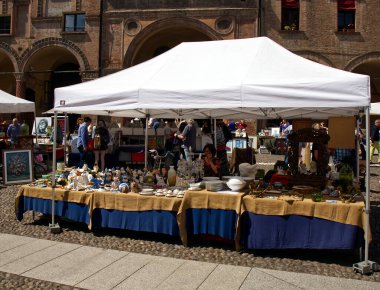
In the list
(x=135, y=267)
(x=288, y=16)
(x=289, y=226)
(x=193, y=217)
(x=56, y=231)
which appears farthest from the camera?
(x=288, y=16)

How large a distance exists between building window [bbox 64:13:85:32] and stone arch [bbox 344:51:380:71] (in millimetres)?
15388

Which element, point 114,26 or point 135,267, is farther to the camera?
point 114,26

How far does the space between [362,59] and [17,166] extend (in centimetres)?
1843

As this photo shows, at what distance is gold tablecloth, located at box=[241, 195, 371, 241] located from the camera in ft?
15.5

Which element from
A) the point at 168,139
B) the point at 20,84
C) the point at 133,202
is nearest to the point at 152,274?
the point at 133,202

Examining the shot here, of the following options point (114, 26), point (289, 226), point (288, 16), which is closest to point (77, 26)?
point (114, 26)

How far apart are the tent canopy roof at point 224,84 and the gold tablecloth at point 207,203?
3.91 ft

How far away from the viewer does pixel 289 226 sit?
5012 millimetres

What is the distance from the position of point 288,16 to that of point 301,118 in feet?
50.5

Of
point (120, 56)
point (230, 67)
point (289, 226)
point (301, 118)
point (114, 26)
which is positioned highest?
point (114, 26)

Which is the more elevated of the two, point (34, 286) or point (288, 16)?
point (288, 16)

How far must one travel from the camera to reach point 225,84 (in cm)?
510

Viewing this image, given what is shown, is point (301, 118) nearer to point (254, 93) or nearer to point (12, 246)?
point (254, 93)

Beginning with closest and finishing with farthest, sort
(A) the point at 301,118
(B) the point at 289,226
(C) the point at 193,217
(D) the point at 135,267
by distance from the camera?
1. (D) the point at 135,267
2. (B) the point at 289,226
3. (C) the point at 193,217
4. (A) the point at 301,118
